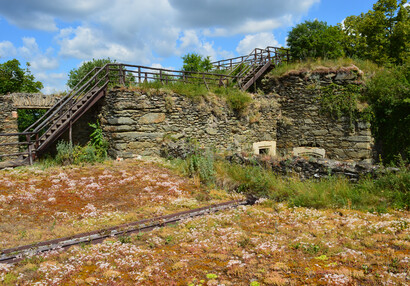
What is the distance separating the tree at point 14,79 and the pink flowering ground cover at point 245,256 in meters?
25.0

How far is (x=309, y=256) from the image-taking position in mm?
4406

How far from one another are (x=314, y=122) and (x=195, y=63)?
1133cm

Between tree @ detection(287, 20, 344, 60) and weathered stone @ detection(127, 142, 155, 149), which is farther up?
tree @ detection(287, 20, 344, 60)

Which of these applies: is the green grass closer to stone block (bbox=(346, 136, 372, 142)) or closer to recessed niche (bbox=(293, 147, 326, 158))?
stone block (bbox=(346, 136, 372, 142))

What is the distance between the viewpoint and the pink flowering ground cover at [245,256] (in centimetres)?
383

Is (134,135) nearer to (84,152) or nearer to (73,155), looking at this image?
(84,152)

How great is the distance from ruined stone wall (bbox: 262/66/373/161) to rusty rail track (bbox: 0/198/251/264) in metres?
9.54

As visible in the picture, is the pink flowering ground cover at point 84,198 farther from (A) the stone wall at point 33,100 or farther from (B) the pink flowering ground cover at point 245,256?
(A) the stone wall at point 33,100

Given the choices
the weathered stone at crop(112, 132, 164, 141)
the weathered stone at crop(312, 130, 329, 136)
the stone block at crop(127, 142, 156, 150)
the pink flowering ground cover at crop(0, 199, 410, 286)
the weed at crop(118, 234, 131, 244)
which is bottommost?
the pink flowering ground cover at crop(0, 199, 410, 286)

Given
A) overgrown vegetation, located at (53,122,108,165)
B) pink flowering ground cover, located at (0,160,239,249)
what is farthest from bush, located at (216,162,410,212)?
overgrown vegetation, located at (53,122,108,165)

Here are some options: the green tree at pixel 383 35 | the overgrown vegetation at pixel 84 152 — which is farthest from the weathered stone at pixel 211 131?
the green tree at pixel 383 35

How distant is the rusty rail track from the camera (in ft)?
15.2

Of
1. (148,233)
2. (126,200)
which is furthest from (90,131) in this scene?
(148,233)

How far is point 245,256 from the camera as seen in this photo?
4.43 meters
